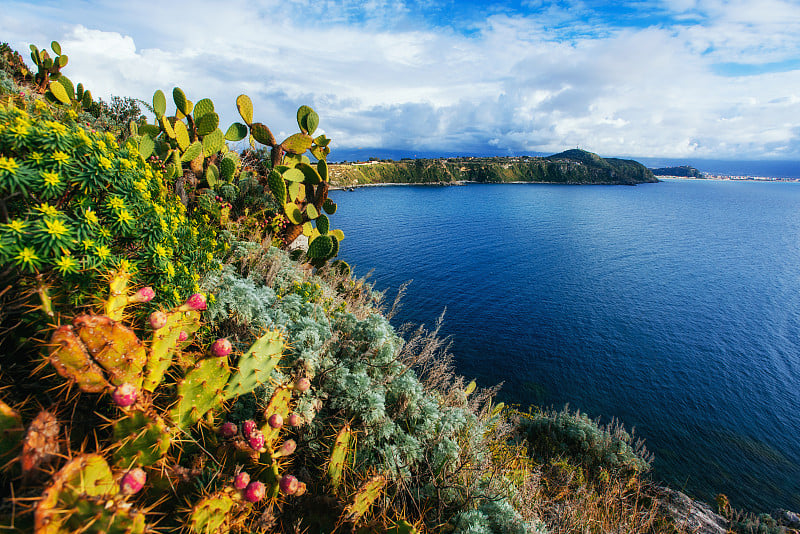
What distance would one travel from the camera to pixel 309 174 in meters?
10.1

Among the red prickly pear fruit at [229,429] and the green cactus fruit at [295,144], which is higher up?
the green cactus fruit at [295,144]

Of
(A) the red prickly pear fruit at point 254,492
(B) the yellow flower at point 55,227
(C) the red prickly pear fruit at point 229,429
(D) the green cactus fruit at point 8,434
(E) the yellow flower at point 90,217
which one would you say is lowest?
(A) the red prickly pear fruit at point 254,492

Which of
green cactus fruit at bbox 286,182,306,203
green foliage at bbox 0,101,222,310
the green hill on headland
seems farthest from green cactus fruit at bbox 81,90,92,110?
the green hill on headland

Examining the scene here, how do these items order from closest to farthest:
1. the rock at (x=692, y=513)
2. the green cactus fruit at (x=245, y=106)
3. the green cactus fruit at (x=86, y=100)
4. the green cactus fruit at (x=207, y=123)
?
1. the green cactus fruit at (x=207, y=123)
2. the green cactus fruit at (x=245, y=106)
3. the rock at (x=692, y=513)
4. the green cactus fruit at (x=86, y=100)

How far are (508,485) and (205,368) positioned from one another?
3906mm

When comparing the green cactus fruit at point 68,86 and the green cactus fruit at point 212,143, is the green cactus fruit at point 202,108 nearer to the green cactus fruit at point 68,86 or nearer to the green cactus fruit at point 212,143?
the green cactus fruit at point 212,143

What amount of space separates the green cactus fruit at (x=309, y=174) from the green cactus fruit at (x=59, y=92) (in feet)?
26.8

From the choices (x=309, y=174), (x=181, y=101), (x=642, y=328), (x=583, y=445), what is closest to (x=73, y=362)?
(x=309, y=174)

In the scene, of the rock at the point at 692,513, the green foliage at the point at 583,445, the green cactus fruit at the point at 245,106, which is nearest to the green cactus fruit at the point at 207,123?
the green cactus fruit at the point at 245,106

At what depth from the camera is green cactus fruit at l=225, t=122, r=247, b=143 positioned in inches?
401

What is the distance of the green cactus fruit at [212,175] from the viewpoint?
8.80m

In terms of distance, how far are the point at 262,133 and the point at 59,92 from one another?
692cm

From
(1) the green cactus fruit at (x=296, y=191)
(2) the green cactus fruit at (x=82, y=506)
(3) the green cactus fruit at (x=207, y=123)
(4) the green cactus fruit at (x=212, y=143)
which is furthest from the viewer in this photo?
(1) the green cactus fruit at (x=296, y=191)

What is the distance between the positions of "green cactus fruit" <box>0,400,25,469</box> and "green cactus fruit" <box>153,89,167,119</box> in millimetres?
9218
